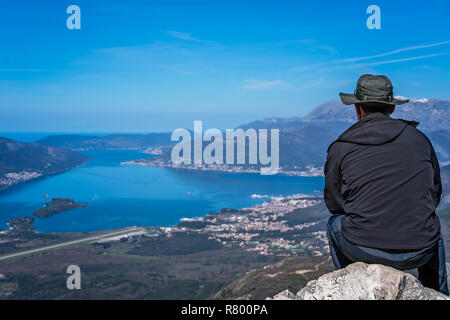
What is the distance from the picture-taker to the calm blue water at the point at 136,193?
4970cm

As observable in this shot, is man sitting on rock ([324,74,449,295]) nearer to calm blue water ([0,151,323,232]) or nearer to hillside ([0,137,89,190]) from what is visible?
calm blue water ([0,151,323,232])

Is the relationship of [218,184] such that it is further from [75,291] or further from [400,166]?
[400,166]

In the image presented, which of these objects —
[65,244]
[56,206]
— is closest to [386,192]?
[65,244]

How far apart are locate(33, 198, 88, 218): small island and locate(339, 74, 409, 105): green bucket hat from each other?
184 feet

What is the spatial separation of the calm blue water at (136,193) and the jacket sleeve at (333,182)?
1788 inches

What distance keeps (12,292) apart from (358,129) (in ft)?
89.8

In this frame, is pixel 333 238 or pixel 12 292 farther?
pixel 12 292

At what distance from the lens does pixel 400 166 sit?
1.59 m

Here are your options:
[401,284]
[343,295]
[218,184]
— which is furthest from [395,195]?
[218,184]

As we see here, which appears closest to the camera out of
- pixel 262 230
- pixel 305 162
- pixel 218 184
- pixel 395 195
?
pixel 395 195

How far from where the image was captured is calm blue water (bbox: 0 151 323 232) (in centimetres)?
4970

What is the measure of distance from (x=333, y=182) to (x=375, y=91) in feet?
1.74

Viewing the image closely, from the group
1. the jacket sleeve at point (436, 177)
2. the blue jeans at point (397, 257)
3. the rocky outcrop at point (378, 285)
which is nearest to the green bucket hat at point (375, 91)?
the jacket sleeve at point (436, 177)

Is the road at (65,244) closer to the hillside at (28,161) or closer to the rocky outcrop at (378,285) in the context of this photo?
the rocky outcrop at (378,285)
